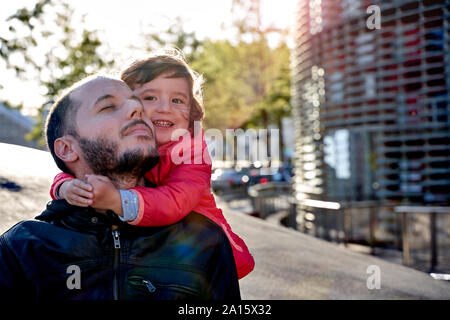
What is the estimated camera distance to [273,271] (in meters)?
4.19

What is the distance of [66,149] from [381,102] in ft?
28.8

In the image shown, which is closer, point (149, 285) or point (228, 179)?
point (149, 285)

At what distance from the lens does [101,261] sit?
1.78 metres

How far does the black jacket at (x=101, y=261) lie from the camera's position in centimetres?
174

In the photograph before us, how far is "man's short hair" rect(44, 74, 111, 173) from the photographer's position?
1.74 m

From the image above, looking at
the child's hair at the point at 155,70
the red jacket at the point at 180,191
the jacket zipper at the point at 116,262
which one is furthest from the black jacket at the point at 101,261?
the child's hair at the point at 155,70

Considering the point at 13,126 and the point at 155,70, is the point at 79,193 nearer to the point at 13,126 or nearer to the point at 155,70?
the point at 155,70

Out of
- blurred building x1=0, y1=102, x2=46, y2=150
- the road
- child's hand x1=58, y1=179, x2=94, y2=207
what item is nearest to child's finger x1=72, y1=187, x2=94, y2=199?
child's hand x1=58, y1=179, x2=94, y2=207

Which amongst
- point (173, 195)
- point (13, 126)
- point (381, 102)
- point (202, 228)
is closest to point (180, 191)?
point (173, 195)

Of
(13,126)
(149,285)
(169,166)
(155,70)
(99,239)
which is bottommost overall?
(149,285)

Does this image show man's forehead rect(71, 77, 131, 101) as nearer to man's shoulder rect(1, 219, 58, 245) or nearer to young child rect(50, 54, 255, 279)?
→ young child rect(50, 54, 255, 279)
